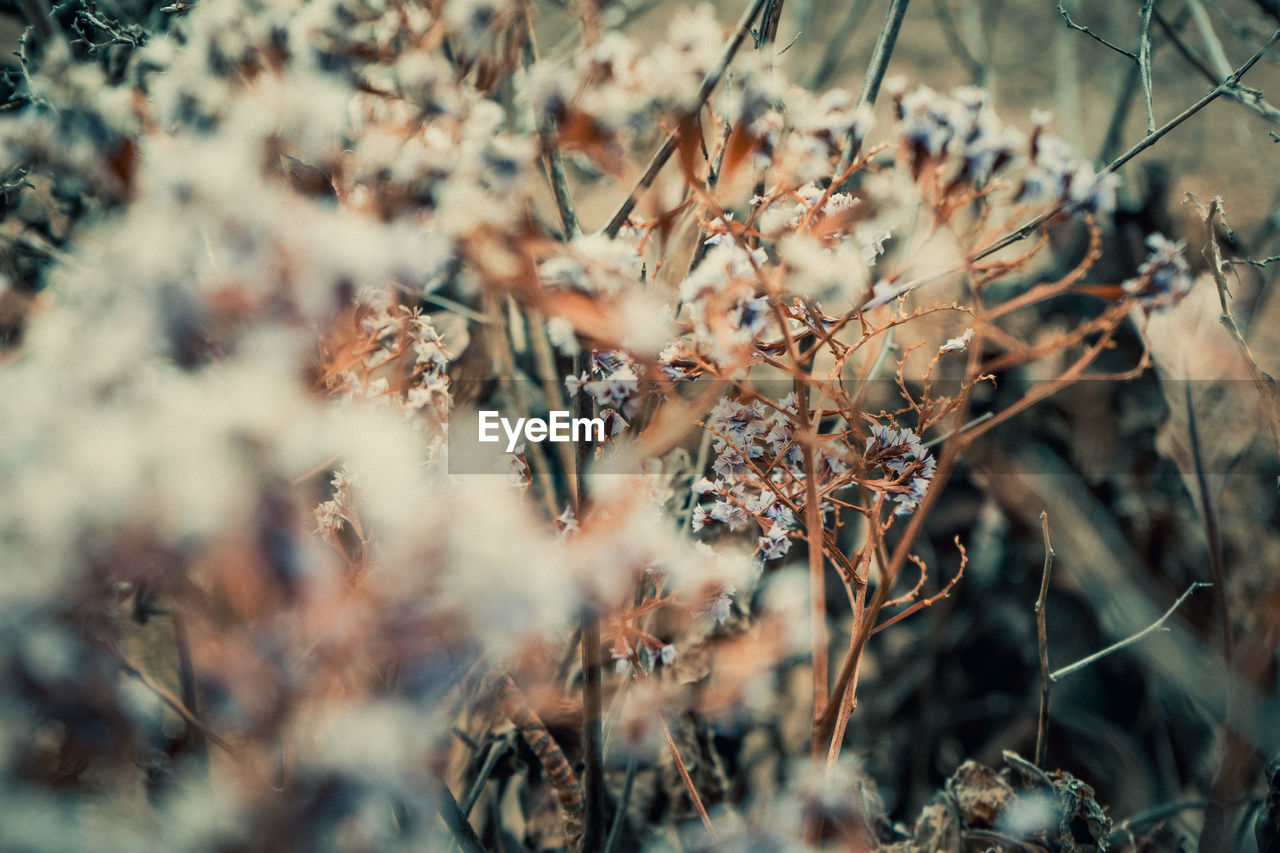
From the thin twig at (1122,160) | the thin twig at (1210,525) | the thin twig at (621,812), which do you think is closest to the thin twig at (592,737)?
the thin twig at (621,812)

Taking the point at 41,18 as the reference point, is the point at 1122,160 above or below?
below

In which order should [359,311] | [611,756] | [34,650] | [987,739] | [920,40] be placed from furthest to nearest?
1. [920,40]
2. [987,739]
3. [611,756]
4. [359,311]
5. [34,650]

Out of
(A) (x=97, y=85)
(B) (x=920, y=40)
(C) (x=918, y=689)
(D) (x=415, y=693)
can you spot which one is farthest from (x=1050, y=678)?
(B) (x=920, y=40)

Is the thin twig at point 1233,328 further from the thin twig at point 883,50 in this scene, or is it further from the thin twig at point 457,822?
the thin twig at point 457,822

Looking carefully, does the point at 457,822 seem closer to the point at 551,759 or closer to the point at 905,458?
the point at 551,759

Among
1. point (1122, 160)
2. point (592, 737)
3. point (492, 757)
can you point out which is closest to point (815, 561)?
point (592, 737)

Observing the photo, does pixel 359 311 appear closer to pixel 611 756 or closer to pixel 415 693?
pixel 415 693

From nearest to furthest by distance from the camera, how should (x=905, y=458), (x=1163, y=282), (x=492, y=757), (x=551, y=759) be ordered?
1. (x=1163, y=282)
2. (x=905, y=458)
3. (x=551, y=759)
4. (x=492, y=757)

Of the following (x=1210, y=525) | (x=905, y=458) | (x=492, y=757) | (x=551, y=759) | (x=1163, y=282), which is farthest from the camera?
(x=1210, y=525)
